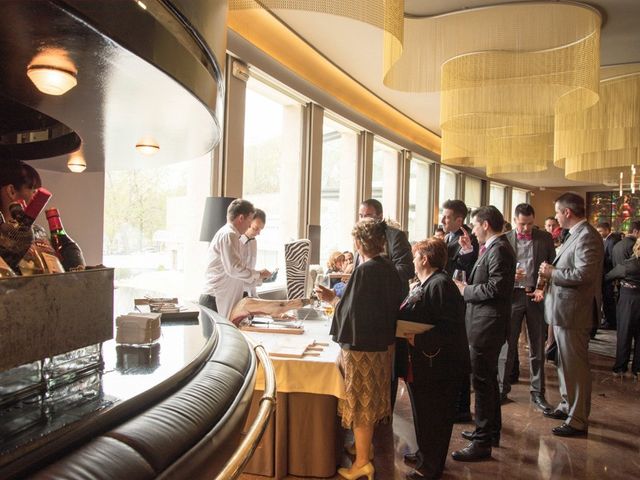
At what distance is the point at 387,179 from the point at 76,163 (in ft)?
28.6

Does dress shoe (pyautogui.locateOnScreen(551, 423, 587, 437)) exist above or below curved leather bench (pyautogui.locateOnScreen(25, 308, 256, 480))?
below

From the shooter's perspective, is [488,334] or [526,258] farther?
[526,258]

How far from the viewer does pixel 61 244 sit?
4.50 ft

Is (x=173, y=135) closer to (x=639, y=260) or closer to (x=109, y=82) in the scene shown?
(x=109, y=82)

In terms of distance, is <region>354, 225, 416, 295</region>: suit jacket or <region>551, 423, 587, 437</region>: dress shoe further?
<region>354, 225, 416, 295</region>: suit jacket

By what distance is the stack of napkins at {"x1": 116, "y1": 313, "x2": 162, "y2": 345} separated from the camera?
3.75ft

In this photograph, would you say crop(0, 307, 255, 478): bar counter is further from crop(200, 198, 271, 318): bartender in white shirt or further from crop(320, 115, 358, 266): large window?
crop(320, 115, 358, 266): large window

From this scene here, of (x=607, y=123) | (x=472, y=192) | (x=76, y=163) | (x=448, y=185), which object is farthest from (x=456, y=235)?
(x=472, y=192)

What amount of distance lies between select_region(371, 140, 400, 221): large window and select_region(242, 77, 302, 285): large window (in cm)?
350

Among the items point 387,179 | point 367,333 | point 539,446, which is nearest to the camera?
point 367,333

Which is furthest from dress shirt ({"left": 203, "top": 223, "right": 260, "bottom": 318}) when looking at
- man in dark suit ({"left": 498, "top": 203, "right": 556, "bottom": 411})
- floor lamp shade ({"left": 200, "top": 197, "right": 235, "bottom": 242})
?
man in dark suit ({"left": 498, "top": 203, "right": 556, "bottom": 411})

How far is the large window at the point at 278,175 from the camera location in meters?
6.64

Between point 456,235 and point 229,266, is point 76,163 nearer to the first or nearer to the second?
point 229,266

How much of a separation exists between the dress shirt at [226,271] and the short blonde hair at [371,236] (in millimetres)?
1373
